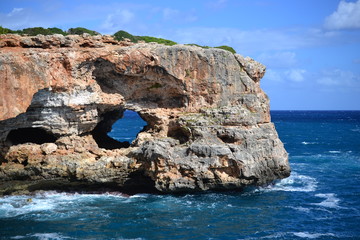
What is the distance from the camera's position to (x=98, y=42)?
37531 millimetres

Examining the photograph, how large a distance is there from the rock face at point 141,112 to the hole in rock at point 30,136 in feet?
0.53

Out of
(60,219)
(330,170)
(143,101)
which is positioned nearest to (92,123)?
(143,101)

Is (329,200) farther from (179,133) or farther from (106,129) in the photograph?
(106,129)

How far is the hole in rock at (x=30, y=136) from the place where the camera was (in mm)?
39156

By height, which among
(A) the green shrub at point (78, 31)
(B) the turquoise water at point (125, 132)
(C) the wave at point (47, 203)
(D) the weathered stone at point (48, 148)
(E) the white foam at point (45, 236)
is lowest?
(E) the white foam at point (45, 236)

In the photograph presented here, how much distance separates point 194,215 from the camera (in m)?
31.4

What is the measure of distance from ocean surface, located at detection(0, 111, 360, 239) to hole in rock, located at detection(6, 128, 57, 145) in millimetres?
6094

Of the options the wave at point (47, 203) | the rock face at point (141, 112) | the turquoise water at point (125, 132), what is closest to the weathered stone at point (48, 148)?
the rock face at point (141, 112)

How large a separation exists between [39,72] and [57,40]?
4.73 metres

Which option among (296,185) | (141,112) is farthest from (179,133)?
(296,185)

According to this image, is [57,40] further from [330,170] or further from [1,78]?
[330,170]

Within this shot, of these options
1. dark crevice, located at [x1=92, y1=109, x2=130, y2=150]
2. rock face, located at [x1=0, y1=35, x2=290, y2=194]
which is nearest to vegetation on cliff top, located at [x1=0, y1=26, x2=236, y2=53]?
rock face, located at [x1=0, y1=35, x2=290, y2=194]

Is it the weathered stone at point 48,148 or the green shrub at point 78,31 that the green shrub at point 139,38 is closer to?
the green shrub at point 78,31

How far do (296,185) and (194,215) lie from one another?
14971 mm
